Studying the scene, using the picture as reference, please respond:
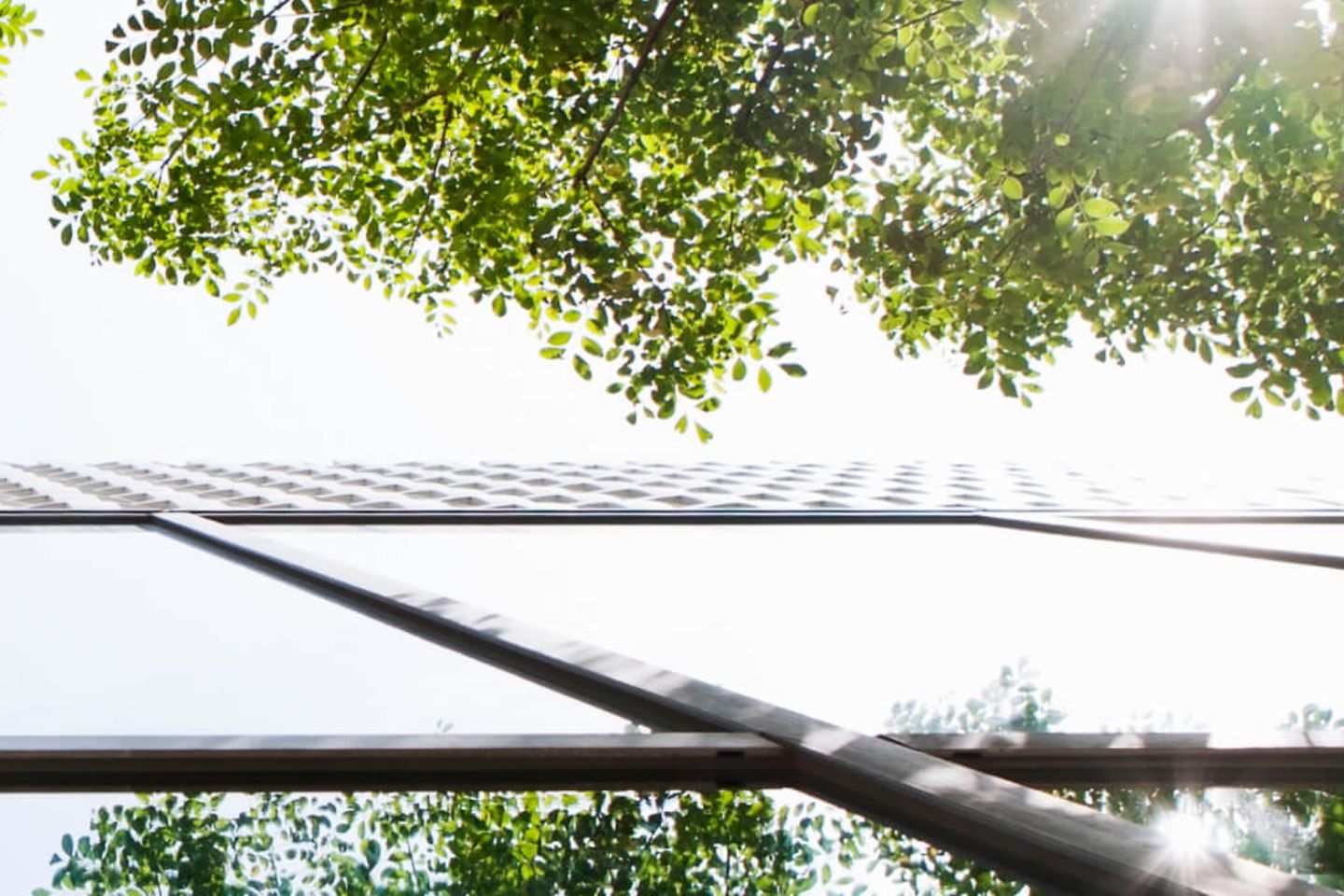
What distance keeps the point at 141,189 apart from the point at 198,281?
794 mm

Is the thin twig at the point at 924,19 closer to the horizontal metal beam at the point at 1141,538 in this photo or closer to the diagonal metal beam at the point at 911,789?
the horizontal metal beam at the point at 1141,538

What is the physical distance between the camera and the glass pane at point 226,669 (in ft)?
6.80

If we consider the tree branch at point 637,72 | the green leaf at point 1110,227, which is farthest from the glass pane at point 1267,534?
the tree branch at point 637,72

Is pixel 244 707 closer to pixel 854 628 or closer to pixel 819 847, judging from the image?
pixel 819 847

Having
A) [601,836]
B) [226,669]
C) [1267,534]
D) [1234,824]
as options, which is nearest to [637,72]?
[1267,534]

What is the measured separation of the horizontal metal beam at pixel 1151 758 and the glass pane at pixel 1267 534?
2.83 metres

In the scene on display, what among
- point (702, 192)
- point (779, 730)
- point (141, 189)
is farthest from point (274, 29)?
point (779, 730)

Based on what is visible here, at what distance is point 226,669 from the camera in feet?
8.18

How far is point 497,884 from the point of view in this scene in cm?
158

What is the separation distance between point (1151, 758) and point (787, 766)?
0.64 metres

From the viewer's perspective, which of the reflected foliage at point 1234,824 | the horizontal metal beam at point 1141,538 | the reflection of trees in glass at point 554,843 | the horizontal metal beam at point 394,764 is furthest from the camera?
the horizontal metal beam at point 1141,538

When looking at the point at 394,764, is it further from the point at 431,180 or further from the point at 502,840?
the point at 431,180

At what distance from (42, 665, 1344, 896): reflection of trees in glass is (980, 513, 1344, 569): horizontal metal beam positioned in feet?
9.02

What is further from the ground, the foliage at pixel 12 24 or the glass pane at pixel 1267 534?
the foliage at pixel 12 24
